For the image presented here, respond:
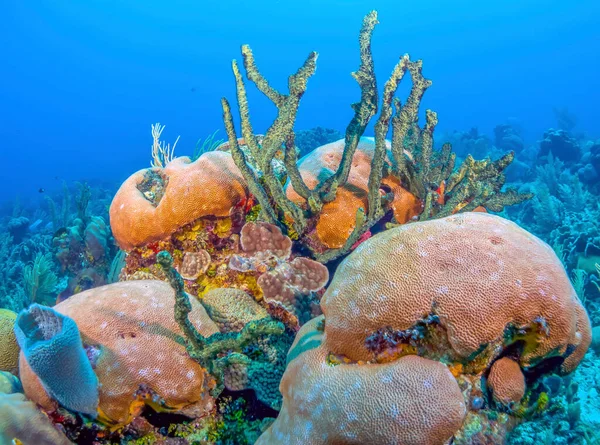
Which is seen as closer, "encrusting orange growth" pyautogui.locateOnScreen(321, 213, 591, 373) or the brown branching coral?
"encrusting orange growth" pyautogui.locateOnScreen(321, 213, 591, 373)

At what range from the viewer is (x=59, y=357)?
2.08 m

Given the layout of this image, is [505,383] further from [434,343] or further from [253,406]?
[253,406]

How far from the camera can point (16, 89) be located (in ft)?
343

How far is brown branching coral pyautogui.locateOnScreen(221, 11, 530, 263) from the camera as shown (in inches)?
127

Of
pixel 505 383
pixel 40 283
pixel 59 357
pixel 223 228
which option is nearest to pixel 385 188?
pixel 223 228

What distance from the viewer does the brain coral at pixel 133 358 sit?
8.19 ft

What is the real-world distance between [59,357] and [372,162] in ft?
10.7

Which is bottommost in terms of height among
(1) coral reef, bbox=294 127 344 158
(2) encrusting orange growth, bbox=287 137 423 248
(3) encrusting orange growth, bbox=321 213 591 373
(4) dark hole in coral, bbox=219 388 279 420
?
(4) dark hole in coral, bbox=219 388 279 420

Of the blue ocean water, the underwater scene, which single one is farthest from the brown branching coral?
the blue ocean water

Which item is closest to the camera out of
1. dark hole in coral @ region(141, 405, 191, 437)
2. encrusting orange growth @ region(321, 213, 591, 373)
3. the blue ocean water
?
encrusting orange growth @ region(321, 213, 591, 373)

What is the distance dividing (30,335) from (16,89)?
141 m

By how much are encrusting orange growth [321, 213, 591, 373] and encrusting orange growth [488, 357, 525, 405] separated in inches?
5.2

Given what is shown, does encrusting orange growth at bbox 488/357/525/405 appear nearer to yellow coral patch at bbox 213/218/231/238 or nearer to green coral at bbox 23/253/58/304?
yellow coral patch at bbox 213/218/231/238

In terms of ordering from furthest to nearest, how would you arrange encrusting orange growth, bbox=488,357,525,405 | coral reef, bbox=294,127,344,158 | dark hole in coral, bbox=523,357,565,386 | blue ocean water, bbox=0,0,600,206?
blue ocean water, bbox=0,0,600,206
coral reef, bbox=294,127,344,158
dark hole in coral, bbox=523,357,565,386
encrusting orange growth, bbox=488,357,525,405
